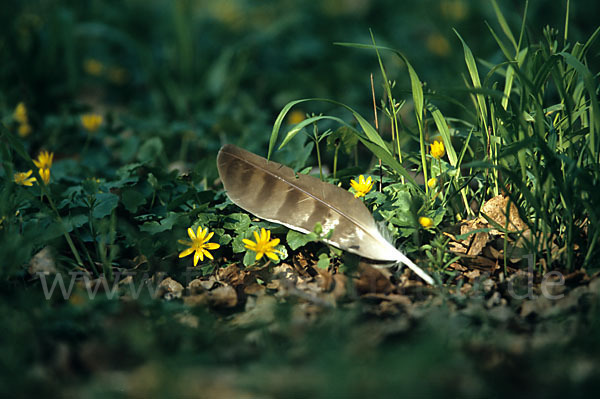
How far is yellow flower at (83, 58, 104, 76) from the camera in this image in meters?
4.13

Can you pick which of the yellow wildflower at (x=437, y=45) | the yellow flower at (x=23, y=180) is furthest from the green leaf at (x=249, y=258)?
the yellow wildflower at (x=437, y=45)

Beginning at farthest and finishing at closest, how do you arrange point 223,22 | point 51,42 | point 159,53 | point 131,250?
point 223,22 → point 159,53 → point 51,42 → point 131,250

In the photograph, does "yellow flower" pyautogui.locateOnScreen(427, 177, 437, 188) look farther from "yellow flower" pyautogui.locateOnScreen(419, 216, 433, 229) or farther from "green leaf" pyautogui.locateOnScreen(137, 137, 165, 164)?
"green leaf" pyautogui.locateOnScreen(137, 137, 165, 164)

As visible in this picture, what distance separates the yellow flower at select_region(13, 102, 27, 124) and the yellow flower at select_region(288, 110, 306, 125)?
5.39 feet

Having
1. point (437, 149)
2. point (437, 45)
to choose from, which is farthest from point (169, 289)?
point (437, 45)

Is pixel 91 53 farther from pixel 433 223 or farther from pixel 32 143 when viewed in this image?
pixel 433 223

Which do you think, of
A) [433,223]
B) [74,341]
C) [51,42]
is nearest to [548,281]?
[433,223]

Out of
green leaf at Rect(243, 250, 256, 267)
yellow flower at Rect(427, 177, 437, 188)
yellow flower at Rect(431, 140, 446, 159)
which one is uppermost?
yellow flower at Rect(431, 140, 446, 159)

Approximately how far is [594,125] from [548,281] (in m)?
0.51

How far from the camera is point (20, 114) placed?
3.06 meters

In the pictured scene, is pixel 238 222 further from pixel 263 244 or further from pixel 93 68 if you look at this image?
pixel 93 68

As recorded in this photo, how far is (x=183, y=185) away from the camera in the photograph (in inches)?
89.0

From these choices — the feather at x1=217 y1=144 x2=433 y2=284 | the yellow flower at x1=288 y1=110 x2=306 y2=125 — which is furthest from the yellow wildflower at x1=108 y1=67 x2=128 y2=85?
the feather at x1=217 y1=144 x2=433 y2=284

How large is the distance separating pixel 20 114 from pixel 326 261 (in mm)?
2261
